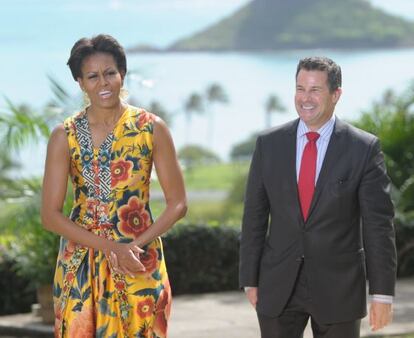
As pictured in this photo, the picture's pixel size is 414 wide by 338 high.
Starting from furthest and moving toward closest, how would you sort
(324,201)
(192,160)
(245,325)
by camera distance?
(192,160)
(245,325)
(324,201)

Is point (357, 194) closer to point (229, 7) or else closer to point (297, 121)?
point (297, 121)

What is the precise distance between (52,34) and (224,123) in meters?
21.1

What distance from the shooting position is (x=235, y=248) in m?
11.7

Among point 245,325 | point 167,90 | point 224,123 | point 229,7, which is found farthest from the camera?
point 229,7

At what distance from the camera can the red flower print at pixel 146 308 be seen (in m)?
5.16

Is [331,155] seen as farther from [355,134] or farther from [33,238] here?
[33,238]

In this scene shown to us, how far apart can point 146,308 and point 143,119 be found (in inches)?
32.7

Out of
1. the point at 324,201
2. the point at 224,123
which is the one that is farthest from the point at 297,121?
the point at 224,123

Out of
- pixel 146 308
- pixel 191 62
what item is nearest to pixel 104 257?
pixel 146 308

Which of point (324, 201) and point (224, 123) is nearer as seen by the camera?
point (324, 201)

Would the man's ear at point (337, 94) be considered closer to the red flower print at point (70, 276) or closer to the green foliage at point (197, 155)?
the red flower print at point (70, 276)

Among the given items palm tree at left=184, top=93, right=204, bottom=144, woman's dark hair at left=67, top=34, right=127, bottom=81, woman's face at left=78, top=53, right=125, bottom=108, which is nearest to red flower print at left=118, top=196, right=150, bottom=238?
woman's face at left=78, top=53, right=125, bottom=108

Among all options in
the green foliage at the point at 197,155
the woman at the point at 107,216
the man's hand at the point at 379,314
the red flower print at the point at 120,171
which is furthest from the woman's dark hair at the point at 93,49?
the green foliage at the point at 197,155

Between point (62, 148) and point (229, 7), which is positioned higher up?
point (229, 7)
